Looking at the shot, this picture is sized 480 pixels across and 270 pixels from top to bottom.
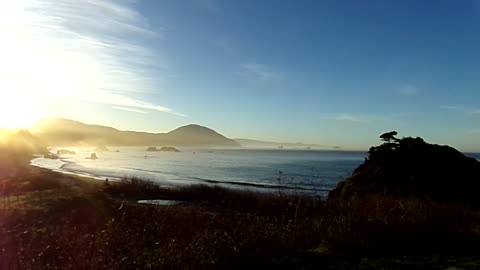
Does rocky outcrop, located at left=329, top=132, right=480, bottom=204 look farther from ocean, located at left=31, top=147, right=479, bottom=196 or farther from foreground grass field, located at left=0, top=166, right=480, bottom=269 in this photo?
foreground grass field, located at left=0, top=166, right=480, bottom=269

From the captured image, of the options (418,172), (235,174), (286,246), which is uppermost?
(418,172)

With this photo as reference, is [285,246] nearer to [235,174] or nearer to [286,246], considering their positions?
[286,246]

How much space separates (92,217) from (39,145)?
186m

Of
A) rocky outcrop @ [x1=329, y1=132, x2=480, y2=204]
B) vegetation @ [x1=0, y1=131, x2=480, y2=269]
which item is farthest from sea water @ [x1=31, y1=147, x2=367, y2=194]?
vegetation @ [x1=0, y1=131, x2=480, y2=269]

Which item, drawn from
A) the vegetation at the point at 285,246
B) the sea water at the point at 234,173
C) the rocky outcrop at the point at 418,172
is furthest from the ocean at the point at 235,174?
the vegetation at the point at 285,246

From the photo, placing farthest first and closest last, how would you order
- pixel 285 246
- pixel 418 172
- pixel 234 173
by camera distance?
pixel 234 173 → pixel 418 172 → pixel 285 246

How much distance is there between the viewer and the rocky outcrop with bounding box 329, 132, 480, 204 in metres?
23.9

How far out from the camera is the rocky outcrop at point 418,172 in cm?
2386

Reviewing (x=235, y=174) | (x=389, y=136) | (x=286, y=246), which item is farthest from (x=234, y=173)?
(x=286, y=246)

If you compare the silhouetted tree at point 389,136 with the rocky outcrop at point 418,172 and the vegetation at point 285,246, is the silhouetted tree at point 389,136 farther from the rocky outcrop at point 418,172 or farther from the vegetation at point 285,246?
the vegetation at point 285,246

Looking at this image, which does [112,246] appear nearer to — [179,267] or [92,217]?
[179,267]

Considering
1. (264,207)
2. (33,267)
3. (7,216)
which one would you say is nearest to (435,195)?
(264,207)

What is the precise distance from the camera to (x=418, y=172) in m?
25.2

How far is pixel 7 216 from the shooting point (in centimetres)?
1487
